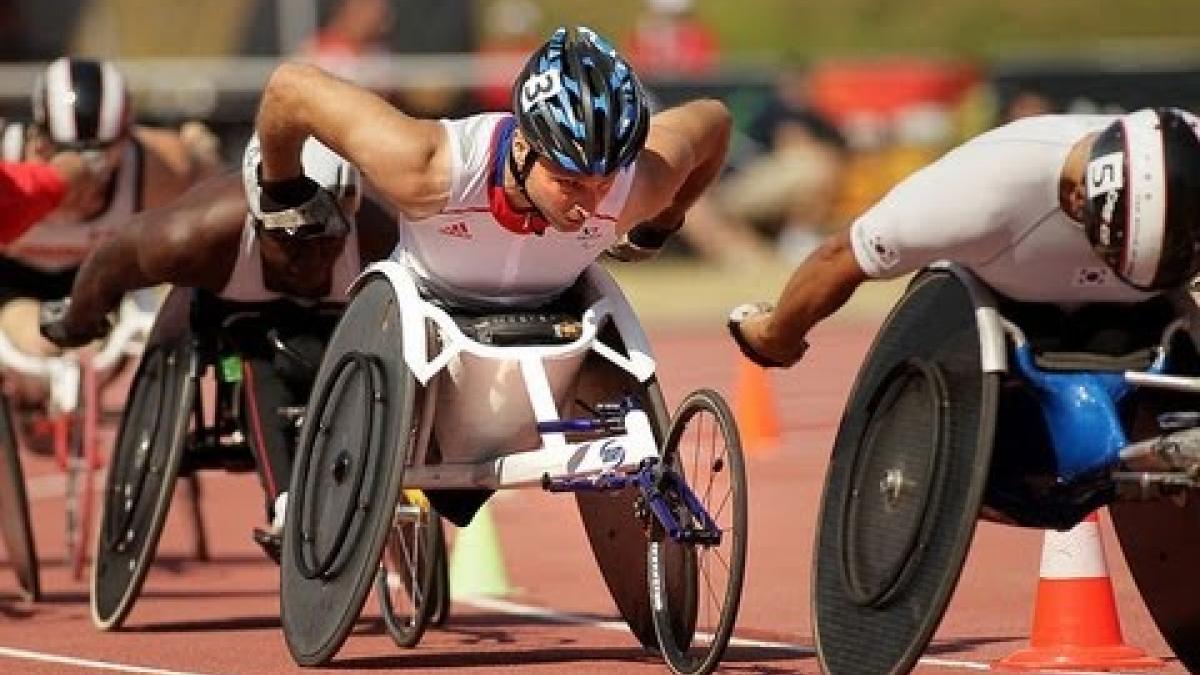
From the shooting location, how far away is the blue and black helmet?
403 inches

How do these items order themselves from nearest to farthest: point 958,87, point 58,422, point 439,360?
point 439,360 < point 58,422 < point 958,87

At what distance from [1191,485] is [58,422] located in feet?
25.0

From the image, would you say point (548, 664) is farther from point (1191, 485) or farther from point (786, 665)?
point (1191, 485)

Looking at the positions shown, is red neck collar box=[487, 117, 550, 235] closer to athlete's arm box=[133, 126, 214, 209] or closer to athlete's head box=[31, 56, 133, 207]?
athlete's head box=[31, 56, 133, 207]

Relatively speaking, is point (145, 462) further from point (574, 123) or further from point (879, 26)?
point (879, 26)

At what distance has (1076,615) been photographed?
10586 mm

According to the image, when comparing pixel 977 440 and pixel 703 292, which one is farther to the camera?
pixel 703 292

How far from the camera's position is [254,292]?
12.5 metres

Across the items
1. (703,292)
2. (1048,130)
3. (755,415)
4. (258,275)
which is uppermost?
(1048,130)

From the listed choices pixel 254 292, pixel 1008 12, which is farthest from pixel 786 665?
pixel 1008 12

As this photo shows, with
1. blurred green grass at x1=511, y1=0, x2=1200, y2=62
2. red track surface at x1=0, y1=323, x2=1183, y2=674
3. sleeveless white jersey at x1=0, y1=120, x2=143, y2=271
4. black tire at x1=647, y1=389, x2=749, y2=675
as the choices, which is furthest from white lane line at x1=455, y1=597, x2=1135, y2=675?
blurred green grass at x1=511, y1=0, x2=1200, y2=62

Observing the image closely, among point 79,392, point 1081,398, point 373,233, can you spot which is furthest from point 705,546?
point 79,392

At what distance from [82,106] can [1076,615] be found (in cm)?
587

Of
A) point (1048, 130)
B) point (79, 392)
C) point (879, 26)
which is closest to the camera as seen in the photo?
point (1048, 130)
